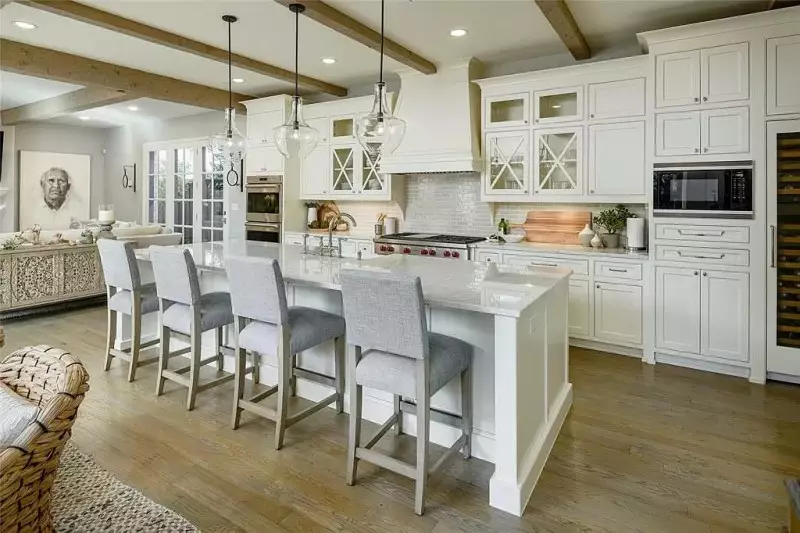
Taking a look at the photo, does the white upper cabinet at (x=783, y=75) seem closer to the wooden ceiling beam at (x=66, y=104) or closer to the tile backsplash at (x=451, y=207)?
the tile backsplash at (x=451, y=207)

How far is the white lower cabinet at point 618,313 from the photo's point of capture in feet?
13.5

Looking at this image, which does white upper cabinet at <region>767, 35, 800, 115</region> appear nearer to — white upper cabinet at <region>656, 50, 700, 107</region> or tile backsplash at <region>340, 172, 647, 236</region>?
white upper cabinet at <region>656, 50, 700, 107</region>

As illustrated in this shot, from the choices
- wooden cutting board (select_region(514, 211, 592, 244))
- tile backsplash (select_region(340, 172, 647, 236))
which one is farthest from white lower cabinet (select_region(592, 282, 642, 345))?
tile backsplash (select_region(340, 172, 647, 236))

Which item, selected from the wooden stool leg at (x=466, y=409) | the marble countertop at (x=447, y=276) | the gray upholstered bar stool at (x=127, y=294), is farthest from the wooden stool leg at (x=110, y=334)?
the wooden stool leg at (x=466, y=409)

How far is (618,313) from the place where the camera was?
4.19 meters

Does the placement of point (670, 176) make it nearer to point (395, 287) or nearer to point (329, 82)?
point (395, 287)

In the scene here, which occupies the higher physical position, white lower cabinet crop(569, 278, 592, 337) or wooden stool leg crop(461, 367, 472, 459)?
white lower cabinet crop(569, 278, 592, 337)

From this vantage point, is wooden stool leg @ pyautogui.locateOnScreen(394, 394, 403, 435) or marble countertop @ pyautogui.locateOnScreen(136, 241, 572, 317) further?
wooden stool leg @ pyautogui.locateOnScreen(394, 394, 403, 435)

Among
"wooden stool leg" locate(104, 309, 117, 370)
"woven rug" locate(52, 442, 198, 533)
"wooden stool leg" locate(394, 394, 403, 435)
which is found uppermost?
"wooden stool leg" locate(104, 309, 117, 370)

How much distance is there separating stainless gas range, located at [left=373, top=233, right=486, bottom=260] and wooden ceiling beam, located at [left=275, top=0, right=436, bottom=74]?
5.61 feet

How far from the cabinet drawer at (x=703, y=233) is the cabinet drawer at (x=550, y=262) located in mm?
647

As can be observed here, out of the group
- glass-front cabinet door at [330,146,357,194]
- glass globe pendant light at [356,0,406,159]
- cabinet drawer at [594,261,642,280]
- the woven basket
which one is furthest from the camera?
glass-front cabinet door at [330,146,357,194]

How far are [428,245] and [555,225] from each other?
1.30m

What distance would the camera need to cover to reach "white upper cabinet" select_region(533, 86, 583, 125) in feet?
14.5
